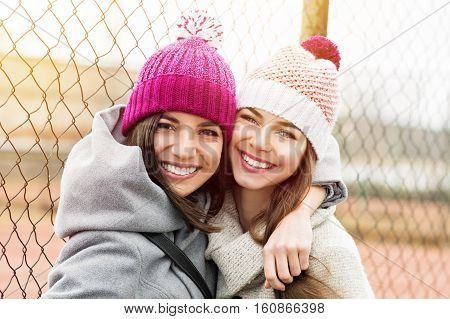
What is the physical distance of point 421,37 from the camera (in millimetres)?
2352

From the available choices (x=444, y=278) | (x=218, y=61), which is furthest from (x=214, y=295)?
(x=444, y=278)

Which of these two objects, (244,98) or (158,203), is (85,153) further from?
(244,98)

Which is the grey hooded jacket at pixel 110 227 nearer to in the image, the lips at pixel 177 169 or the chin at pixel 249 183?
the lips at pixel 177 169

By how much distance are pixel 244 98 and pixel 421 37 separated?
1.39 m

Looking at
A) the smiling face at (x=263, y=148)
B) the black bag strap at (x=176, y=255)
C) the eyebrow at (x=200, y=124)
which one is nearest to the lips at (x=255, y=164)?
the smiling face at (x=263, y=148)

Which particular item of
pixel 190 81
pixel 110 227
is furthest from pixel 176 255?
pixel 190 81

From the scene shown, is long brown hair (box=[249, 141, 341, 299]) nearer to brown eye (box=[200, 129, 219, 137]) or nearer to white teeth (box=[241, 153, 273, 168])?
white teeth (box=[241, 153, 273, 168])

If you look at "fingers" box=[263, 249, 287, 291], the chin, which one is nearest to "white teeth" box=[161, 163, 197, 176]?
the chin

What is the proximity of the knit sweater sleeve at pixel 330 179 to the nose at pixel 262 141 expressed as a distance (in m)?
0.18

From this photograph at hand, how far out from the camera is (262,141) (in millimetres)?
1234

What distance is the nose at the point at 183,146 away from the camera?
117 centimetres

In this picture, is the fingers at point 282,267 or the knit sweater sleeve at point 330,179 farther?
the knit sweater sleeve at point 330,179

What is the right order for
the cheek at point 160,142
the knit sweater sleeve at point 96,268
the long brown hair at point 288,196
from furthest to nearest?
the long brown hair at point 288,196 < the cheek at point 160,142 < the knit sweater sleeve at point 96,268

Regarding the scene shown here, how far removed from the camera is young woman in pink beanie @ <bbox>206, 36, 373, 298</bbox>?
1.21 m
